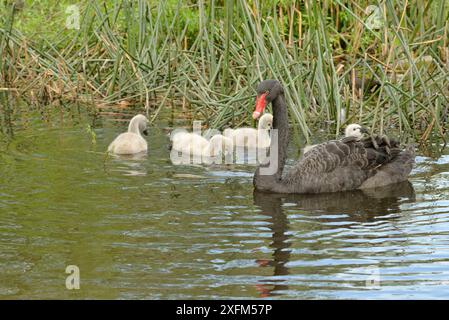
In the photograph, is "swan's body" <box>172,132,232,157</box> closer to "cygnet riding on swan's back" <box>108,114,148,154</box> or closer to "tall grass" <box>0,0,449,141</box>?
"cygnet riding on swan's back" <box>108,114,148,154</box>

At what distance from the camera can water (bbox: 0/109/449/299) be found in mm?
5531

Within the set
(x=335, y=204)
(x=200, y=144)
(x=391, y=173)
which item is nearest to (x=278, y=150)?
(x=335, y=204)

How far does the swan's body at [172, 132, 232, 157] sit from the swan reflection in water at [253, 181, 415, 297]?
45.1 inches

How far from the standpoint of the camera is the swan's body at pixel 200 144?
349 inches

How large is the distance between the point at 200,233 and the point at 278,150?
5.67ft

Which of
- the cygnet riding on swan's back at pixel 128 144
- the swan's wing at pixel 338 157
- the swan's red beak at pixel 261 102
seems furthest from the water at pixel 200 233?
the swan's red beak at pixel 261 102

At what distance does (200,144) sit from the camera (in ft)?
29.6

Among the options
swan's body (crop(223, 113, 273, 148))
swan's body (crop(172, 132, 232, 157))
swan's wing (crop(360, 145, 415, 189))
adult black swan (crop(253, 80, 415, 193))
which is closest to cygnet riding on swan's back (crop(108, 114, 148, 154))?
swan's body (crop(172, 132, 232, 157))

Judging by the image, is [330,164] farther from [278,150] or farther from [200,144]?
[200,144]

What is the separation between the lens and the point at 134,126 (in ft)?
30.9

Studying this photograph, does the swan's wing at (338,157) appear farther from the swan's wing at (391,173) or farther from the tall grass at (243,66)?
the tall grass at (243,66)

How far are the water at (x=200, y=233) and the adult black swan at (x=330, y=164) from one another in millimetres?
104
